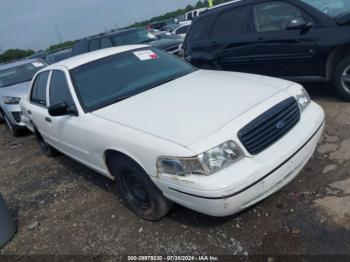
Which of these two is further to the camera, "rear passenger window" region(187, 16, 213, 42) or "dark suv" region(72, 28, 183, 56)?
"dark suv" region(72, 28, 183, 56)

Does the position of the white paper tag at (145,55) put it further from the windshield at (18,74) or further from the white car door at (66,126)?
the windshield at (18,74)

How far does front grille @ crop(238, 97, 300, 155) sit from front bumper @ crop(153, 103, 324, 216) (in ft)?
0.19

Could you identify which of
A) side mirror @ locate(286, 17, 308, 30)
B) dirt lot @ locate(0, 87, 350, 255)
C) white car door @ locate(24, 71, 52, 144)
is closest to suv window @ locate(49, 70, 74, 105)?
white car door @ locate(24, 71, 52, 144)

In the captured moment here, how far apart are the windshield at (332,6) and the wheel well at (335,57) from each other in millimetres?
494

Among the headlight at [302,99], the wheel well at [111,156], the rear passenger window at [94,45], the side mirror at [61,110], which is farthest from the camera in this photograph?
the rear passenger window at [94,45]

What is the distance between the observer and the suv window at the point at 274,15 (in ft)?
17.0

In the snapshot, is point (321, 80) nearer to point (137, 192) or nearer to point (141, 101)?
point (141, 101)

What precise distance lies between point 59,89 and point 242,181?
2761mm

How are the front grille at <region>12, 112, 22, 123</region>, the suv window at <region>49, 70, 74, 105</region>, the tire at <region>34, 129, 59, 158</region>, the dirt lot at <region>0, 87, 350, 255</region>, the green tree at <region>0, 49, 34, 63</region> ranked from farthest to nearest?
1. the green tree at <region>0, 49, 34, 63</region>
2. the front grille at <region>12, 112, 22, 123</region>
3. the tire at <region>34, 129, 59, 158</region>
4. the suv window at <region>49, 70, 74, 105</region>
5. the dirt lot at <region>0, 87, 350, 255</region>

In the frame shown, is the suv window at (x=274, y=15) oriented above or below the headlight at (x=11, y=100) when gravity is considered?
above

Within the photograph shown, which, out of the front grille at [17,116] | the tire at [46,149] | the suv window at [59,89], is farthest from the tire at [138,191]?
the front grille at [17,116]

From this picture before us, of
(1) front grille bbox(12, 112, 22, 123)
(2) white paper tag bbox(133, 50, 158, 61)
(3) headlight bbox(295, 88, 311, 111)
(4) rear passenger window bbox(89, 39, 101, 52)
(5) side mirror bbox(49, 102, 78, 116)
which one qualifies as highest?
(2) white paper tag bbox(133, 50, 158, 61)

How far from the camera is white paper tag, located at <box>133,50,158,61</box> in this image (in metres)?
4.44

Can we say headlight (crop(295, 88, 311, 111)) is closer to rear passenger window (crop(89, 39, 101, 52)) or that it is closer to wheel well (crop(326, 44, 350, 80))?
wheel well (crop(326, 44, 350, 80))
